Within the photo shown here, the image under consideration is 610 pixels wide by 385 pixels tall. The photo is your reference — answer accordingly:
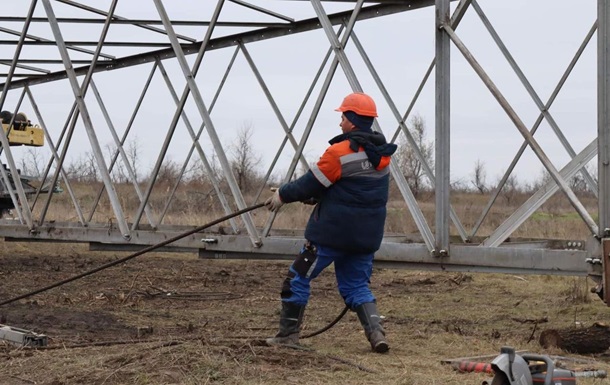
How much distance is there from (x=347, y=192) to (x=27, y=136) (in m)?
13.2

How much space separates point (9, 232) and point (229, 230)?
10.7 feet

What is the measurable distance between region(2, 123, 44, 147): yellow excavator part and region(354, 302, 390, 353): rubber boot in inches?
512

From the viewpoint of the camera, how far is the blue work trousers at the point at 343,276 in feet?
25.7

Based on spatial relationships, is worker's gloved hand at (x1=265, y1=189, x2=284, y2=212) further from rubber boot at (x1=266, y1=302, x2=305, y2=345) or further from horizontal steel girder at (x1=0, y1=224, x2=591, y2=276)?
horizontal steel girder at (x1=0, y1=224, x2=591, y2=276)

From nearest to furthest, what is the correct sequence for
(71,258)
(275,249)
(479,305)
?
(275,249), (479,305), (71,258)

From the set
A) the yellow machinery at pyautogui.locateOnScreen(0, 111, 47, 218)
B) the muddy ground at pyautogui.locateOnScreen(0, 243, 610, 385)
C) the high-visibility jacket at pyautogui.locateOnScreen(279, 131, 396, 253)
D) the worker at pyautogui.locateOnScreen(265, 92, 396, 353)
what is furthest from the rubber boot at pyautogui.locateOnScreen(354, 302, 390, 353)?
the yellow machinery at pyautogui.locateOnScreen(0, 111, 47, 218)

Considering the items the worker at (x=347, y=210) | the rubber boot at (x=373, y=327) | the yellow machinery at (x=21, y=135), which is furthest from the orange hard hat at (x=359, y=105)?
the yellow machinery at (x=21, y=135)

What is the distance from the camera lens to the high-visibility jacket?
773cm

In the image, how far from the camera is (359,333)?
9180mm

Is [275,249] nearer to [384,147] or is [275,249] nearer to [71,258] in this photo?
[384,147]

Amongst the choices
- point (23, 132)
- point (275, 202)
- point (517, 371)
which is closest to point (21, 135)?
point (23, 132)

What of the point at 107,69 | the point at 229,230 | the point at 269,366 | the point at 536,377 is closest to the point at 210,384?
the point at 269,366

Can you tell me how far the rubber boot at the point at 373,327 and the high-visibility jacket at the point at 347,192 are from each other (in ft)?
1.55

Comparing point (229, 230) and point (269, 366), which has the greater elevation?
point (229, 230)
